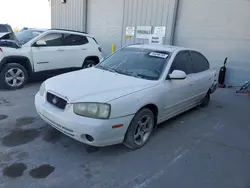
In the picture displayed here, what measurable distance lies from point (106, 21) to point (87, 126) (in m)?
9.31

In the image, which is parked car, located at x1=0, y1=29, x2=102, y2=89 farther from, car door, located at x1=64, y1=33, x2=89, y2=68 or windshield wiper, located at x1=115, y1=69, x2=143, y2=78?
windshield wiper, located at x1=115, y1=69, x2=143, y2=78

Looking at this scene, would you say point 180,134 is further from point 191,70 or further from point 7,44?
point 7,44

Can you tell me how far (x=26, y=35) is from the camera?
6891 millimetres

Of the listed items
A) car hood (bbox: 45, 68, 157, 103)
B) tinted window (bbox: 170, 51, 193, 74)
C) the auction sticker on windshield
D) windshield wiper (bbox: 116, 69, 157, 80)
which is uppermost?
the auction sticker on windshield

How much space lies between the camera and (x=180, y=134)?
13.5 feet

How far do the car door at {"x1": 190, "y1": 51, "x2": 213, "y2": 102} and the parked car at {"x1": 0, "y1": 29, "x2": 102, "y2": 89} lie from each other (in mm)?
4050

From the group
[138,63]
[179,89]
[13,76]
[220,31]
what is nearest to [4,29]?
[13,76]

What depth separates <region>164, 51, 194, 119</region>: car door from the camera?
3.88 metres

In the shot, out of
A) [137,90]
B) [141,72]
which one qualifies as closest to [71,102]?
[137,90]

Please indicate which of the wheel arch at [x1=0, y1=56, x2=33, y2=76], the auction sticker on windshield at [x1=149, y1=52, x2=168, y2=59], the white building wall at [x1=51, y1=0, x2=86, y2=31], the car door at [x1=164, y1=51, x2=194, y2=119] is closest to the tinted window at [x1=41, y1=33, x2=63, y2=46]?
the wheel arch at [x1=0, y1=56, x2=33, y2=76]

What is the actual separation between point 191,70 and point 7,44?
4.78 meters

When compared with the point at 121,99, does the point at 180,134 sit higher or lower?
lower

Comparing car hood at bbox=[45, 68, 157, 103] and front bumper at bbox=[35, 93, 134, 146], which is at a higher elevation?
car hood at bbox=[45, 68, 157, 103]

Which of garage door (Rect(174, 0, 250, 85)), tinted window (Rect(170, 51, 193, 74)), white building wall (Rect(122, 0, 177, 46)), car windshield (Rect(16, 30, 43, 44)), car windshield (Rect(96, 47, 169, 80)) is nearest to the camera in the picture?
car windshield (Rect(96, 47, 169, 80))
